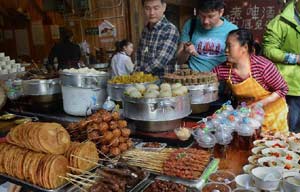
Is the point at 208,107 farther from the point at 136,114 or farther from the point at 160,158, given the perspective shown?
the point at 160,158

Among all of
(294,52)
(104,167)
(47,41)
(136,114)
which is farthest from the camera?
(47,41)

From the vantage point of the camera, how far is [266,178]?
145 cm

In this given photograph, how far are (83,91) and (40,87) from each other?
23.3 inches

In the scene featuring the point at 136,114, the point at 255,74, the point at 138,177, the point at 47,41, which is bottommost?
the point at 138,177

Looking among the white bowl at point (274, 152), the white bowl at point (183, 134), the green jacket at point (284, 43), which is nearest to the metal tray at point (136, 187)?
the white bowl at point (183, 134)

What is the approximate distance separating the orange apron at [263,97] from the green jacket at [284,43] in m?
0.67

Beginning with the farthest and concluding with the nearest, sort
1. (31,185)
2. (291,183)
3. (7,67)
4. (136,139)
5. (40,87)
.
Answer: (7,67) → (40,87) → (136,139) → (31,185) → (291,183)

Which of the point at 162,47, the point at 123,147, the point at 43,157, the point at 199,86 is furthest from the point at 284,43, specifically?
the point at 43,157

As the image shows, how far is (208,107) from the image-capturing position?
2.76 meters

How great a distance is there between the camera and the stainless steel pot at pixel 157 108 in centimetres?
219

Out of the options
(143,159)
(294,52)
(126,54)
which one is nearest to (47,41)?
(126,54)

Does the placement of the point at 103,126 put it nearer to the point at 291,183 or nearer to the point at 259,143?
the point at 259,143

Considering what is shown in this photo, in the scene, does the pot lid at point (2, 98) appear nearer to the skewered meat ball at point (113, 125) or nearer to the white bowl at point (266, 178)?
the skewered meat ball at point (113, 125)

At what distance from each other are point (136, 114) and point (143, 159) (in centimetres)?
48
